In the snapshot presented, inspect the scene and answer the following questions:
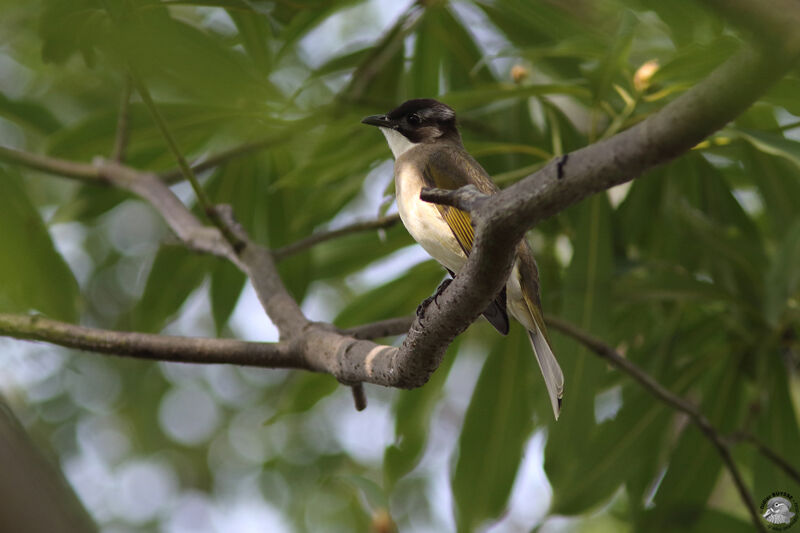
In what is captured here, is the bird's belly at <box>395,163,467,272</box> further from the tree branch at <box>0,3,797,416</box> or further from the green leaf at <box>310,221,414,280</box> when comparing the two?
the green leaf at <box>310,221,414,280</box>

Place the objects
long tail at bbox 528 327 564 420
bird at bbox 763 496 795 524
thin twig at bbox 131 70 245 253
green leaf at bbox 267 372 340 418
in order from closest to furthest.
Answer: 1. thin twig at bbox 131 70 245 253
2. long tail at bbox 528 327 564 420
3. bird at bbox 763 496 795 524
4. green leaf at bbox 267 372 340 418

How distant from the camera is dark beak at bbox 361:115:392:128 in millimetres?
3512

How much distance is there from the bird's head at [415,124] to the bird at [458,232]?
0.48 feet

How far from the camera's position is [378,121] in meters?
3.55

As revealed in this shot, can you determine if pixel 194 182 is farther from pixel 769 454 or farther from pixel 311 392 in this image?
pixel 769 454

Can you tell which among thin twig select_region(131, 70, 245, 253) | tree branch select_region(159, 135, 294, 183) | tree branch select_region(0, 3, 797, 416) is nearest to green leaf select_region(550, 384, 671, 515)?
tree branch select_region(0, 3, 797, 416)

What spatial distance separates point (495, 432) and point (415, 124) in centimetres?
137

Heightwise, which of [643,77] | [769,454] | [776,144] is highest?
[643,77]

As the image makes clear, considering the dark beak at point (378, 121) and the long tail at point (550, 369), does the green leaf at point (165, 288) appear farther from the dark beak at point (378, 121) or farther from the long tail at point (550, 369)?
the long tail at point (550, 369)

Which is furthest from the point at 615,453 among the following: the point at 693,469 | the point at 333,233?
the point at 333,233

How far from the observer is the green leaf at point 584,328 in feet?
10.0

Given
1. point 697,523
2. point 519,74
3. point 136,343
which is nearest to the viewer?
point 136,343

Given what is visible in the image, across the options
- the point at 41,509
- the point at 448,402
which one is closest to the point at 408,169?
the point at 41,509

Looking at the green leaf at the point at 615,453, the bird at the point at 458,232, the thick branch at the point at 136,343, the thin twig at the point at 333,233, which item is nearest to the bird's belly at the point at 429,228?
the bird at the point at 458,232
